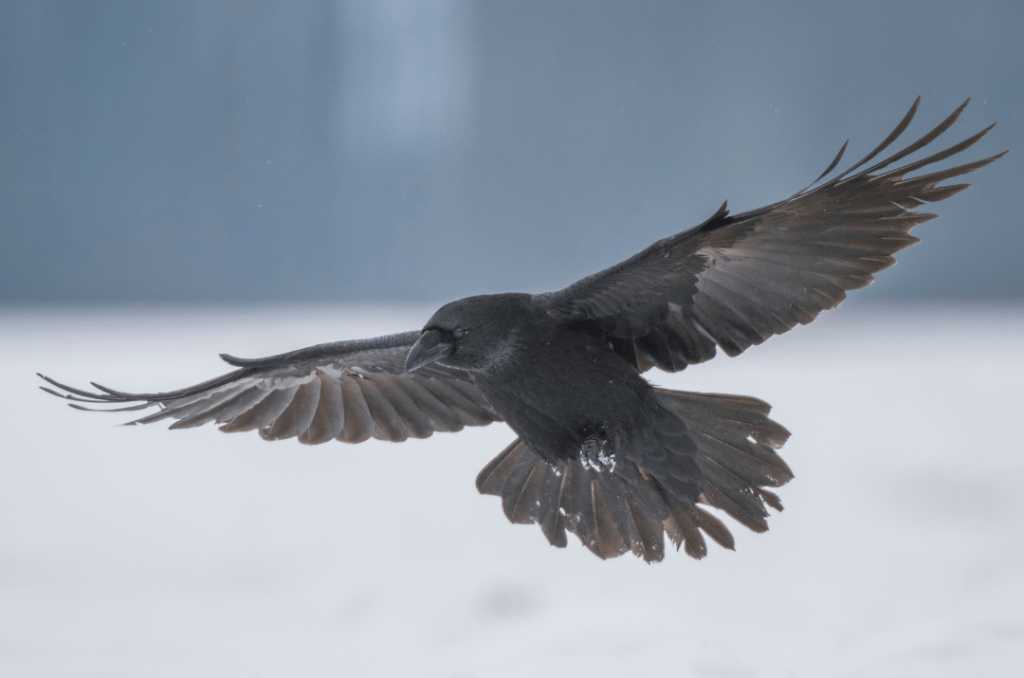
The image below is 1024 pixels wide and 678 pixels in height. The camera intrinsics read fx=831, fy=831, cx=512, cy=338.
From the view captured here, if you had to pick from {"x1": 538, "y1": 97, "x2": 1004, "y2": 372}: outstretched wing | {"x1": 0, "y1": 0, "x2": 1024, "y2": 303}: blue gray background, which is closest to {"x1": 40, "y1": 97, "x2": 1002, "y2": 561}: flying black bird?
{"x1": 538, "y1": 97, "x2": 1004, "y2": 372}: outstretched wing

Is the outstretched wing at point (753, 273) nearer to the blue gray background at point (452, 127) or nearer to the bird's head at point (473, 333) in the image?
the bird's head at point (473, 333)

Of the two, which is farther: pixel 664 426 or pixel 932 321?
pixel 932 321

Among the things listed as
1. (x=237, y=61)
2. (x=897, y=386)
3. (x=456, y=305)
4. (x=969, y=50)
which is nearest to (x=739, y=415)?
(x=456, y=305)

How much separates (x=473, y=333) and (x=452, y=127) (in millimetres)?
4483

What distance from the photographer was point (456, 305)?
1969 mm

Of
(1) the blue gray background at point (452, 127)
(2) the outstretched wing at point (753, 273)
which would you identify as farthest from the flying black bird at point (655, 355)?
(1) the blue gray background at point (452, 127)

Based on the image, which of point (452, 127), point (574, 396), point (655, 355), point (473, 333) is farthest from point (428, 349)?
point (452, 127)

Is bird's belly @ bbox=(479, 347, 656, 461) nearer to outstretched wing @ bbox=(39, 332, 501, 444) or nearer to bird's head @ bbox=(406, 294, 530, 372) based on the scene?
bird's head @ bbox=(406, 294, 530, 372)

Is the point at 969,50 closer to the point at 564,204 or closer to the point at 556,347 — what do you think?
the point at 564,204

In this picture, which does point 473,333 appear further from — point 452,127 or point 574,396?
point 452,127

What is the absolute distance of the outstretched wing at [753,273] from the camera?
175 centimetres

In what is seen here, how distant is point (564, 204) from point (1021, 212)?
3.45 metres

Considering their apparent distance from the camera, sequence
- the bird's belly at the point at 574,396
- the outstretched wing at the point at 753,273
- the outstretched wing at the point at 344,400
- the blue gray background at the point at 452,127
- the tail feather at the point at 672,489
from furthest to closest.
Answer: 1. the blue gray background at the point at 452,127
2. the outstretched wing at the point at 344,400
3. the tail feather at the point at 672,489
4. the bird's belly at the point at 574,396
5. the outstretched wing at the point at 753,273

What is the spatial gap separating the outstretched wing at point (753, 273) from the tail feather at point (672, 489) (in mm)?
166
